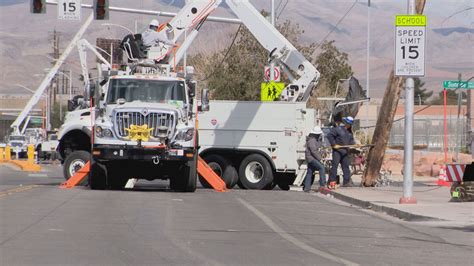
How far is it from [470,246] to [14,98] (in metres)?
163

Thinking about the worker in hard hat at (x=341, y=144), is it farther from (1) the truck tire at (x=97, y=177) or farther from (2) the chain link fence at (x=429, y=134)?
(2) the chain link fence at (x=429, y=134)

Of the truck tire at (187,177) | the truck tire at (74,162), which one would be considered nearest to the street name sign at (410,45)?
the truck tire at (187,177)

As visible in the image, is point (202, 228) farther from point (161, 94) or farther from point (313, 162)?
point (313, 162)

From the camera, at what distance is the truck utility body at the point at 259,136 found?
30.3m

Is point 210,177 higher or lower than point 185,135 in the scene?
lower

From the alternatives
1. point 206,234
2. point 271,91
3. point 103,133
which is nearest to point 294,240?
point 206,234

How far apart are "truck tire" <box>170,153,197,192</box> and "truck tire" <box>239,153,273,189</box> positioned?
3.39 m

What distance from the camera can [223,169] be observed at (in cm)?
3058

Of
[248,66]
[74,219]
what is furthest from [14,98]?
[74,219]

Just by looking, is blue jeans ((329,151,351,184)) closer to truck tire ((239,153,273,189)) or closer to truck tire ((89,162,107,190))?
truck tire ((239,153,273,189))

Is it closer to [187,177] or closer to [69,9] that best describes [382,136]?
[187,177]

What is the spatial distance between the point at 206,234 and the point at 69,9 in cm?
2513

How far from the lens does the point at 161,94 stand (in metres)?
26.8

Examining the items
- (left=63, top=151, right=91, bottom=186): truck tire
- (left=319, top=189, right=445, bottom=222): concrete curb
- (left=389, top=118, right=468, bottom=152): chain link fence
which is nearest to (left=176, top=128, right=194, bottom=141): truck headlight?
(left=319, top=189, right=445, bottom=222): concrete curb
